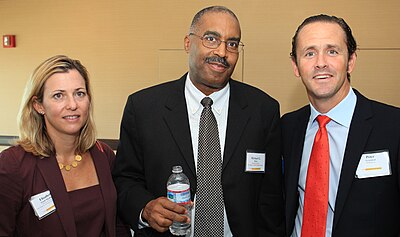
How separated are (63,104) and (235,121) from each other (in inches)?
35.1

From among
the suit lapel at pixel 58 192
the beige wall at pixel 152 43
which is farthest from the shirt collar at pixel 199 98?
the beige wall at pixel 152 43

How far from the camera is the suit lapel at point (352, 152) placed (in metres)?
1.69

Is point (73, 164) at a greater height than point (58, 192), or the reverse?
point (73, 164)

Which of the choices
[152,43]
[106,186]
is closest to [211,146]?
[106,186]

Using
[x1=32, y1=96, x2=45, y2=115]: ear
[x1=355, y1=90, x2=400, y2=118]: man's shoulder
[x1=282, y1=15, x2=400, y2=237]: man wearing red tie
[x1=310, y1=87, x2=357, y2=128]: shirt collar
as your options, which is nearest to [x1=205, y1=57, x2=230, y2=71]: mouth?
[x1=282, y1=15, x2=400, y2=237]: man wearing red tie

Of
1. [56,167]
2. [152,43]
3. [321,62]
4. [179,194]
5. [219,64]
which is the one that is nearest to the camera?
[179,194]

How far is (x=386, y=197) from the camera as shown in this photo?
1661mm

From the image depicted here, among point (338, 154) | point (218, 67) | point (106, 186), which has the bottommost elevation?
point (106, 186)

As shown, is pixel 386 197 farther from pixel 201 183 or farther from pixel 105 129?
pixel 105 129

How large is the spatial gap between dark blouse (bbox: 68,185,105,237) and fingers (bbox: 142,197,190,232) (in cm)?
30

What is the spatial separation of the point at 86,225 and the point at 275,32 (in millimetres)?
3124

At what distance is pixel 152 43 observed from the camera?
15.0 ft

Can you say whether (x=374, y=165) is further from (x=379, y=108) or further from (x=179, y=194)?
(x=179, y=194)

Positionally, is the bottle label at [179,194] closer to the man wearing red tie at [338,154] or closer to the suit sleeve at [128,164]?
the suit sleeve at [128,164]
